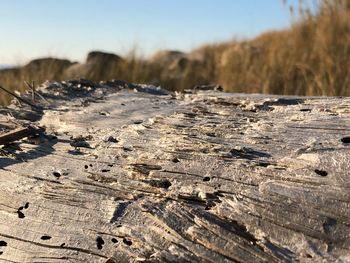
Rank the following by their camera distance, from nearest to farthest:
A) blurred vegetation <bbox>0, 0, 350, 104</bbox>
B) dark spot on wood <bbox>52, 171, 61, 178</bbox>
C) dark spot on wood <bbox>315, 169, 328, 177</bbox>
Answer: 1. dark spot on wood <bbox>315, 169, 328, 177</bbox>
2. dark spot on wood <bbox>52, 171, 61, 178</bbox>
3. blurred vegetation <bbox>0, 0, 350, 104</bbox>

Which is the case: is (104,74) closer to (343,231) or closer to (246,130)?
(246,130)

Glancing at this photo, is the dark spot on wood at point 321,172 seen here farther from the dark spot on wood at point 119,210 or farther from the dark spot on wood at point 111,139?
the dark spot on wood at point 111,139

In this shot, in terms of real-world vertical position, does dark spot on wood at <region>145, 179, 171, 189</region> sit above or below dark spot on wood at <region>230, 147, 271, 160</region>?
below

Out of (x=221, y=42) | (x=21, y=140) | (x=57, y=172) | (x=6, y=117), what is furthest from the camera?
(x=221, y=42)

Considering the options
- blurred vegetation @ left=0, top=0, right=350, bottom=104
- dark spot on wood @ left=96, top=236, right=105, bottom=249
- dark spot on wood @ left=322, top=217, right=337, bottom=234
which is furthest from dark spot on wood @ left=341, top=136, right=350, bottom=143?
blurred vegetation @ left=0, top=0, right=350, bottom=104

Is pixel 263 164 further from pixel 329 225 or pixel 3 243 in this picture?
pixel 3 243

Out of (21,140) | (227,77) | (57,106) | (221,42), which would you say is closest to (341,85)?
(227,77)

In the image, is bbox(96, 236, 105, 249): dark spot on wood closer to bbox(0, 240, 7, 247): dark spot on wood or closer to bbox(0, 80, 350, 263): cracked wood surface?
bbox(0, 80, 350, 263): cracked wood surface

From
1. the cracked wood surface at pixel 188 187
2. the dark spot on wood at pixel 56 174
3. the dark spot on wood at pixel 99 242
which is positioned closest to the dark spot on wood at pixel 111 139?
the cracked wood surface at pixel 188 187

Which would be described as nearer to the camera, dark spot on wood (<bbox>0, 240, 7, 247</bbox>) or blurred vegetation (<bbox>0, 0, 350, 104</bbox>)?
dark spot on wood (<bbox>0, 240, 7, 247</bbox>)
